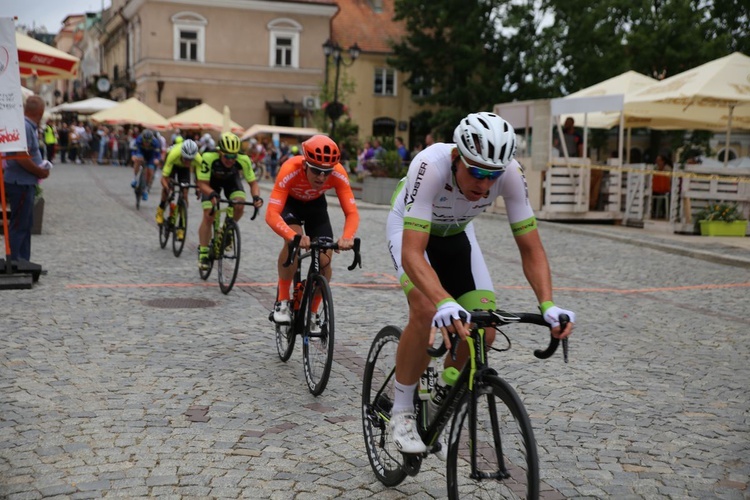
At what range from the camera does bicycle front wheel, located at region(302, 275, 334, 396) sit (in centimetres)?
621

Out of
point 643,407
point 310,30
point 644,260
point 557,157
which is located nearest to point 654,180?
point 557,157

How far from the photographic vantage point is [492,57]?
169ft

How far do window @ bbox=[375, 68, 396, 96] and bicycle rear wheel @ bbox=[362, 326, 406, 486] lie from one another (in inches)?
2106

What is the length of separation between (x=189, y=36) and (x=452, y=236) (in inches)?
1997

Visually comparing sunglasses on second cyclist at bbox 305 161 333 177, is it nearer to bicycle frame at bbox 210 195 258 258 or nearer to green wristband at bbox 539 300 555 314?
green wristband at bbox 539 300 555 314

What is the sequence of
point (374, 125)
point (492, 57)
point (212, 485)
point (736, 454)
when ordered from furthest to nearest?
point (374, 125)
point (492, 57)
point (736, 454)
point (212, 485)

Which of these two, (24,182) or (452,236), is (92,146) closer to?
(24,182)

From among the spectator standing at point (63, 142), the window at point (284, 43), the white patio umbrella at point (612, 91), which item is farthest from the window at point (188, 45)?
the white patio umbrella at point (612, 91)

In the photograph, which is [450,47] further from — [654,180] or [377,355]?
[377,355]

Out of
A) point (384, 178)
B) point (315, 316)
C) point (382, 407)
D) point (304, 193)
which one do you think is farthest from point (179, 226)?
point (384, 178)

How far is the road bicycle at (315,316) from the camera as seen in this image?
246 inches

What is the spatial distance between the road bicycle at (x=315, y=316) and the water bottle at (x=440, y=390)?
180 cm

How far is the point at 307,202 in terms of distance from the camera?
7633 mm

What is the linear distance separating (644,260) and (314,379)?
9.88 meters
